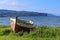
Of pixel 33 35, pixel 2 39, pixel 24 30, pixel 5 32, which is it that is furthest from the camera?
pixel 24 30

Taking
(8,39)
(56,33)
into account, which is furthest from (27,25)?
(8,39)

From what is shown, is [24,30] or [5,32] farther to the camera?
[24,30]

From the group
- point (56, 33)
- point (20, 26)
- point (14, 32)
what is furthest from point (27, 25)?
point (56, 33)

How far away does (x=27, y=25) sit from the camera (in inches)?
973

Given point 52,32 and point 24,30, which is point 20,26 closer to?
point 24,30

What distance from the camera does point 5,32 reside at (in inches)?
867

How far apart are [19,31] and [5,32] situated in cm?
155

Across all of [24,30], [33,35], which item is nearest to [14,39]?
[33,35]

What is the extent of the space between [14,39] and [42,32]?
4.42 m

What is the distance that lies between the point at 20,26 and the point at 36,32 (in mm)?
3072

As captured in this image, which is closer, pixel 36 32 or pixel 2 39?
pixel 2 39

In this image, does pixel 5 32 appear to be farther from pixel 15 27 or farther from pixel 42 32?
pixel 42 32

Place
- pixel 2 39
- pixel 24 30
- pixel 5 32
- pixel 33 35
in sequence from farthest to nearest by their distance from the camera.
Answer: pixel 24 30 < pixel 5 32 < pixel 33 35 < pixel 2 39

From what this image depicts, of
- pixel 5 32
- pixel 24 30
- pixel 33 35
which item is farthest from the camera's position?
pixel 24 30
